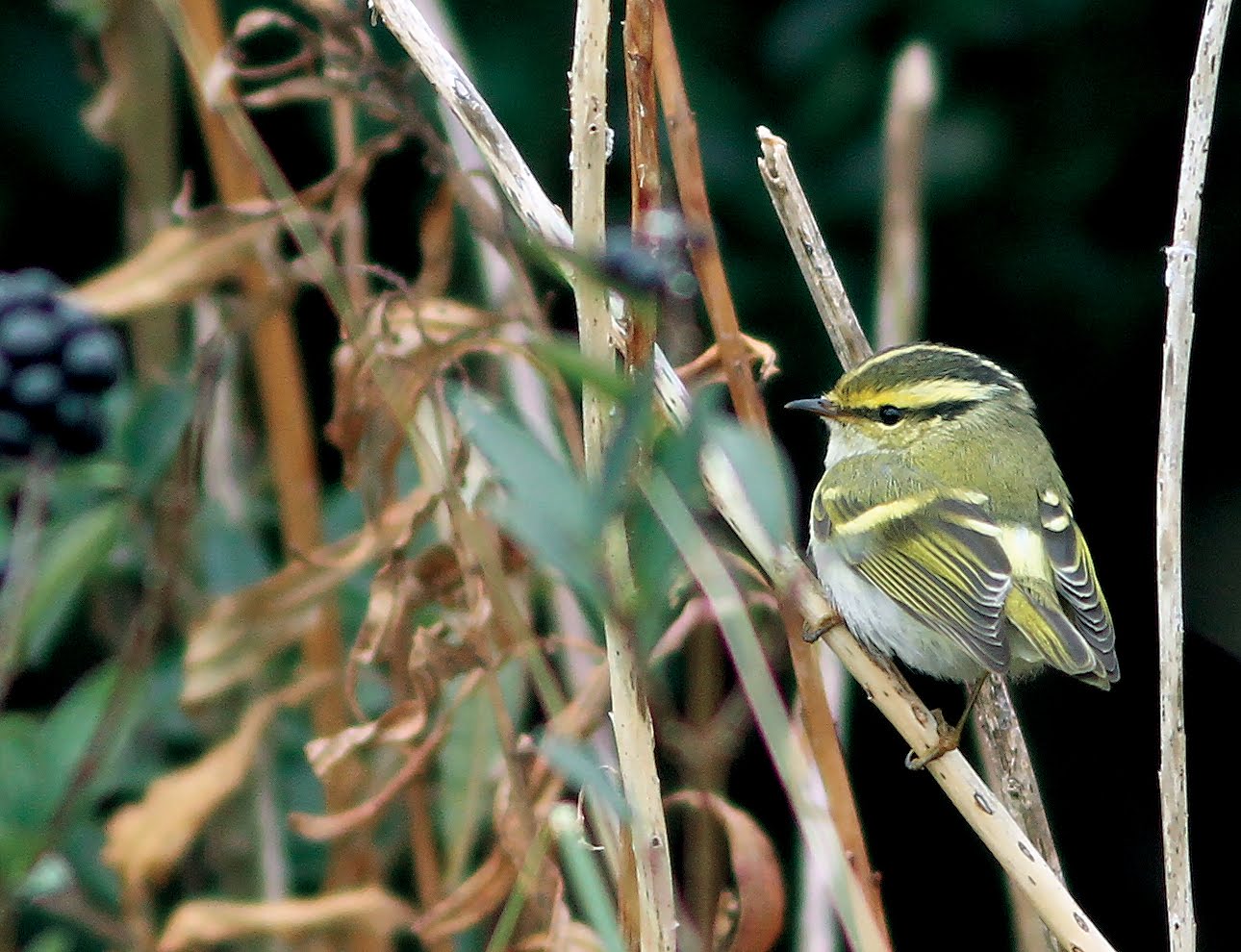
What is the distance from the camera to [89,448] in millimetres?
1544

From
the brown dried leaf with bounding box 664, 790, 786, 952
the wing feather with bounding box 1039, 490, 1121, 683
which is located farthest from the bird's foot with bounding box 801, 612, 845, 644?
the wing feather with bounding box 1039, 490, 1121, 683

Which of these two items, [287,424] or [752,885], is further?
[287,424]

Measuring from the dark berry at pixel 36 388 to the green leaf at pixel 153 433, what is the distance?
216mm

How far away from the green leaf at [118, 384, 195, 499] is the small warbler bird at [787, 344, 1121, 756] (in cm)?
76

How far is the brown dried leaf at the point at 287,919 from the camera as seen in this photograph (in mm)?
1641

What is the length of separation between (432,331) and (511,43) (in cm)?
162

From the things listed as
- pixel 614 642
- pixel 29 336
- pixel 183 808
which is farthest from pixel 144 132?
pixel 614 642

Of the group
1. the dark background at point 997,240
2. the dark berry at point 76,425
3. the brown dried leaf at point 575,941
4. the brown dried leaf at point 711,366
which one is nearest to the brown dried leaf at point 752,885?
the brown dried leaf at point 575,941

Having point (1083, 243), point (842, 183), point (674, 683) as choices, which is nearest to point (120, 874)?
point (674, 683)

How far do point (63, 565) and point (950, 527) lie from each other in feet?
3.61

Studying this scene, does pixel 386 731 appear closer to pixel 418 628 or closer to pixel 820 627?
pixel 418 628

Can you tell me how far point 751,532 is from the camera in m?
1.22

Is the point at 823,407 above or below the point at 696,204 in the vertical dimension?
below

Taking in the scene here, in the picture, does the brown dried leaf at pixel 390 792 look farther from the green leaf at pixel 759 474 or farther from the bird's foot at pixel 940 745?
the green leaf at pixel 759 474
